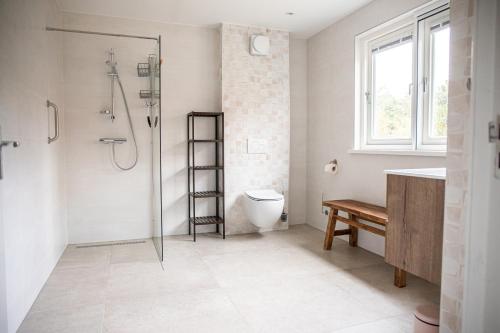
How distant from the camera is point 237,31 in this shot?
3.87 meters

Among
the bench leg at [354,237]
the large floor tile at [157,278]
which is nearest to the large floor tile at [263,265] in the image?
the large floor tile at [157,278]

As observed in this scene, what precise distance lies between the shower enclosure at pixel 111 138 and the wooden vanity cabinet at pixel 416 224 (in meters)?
2.28

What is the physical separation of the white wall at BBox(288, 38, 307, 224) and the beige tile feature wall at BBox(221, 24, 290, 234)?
23 cm

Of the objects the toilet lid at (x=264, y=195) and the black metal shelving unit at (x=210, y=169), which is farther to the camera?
the black metal shelving unit at (x=210, y=169)

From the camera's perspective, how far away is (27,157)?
217 cm

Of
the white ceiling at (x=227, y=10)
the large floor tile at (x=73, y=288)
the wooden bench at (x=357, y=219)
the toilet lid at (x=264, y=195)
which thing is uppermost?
the white ceiling at (x=227, y=10)

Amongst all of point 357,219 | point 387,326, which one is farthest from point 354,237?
point 387,326

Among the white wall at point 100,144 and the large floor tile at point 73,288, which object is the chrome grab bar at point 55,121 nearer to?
the white wall at point 100,144

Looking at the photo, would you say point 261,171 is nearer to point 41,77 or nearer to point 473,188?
point 41,77

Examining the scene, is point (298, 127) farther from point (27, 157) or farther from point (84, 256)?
point (27, 157)

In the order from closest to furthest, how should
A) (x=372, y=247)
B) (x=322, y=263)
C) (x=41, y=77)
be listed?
(x=41, y=77)
(x=322, y=263)
(x=372, y=247)

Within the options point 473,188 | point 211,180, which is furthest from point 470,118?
point 211,180

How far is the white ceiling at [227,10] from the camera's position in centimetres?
325

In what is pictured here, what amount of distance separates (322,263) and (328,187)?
1203 mm
